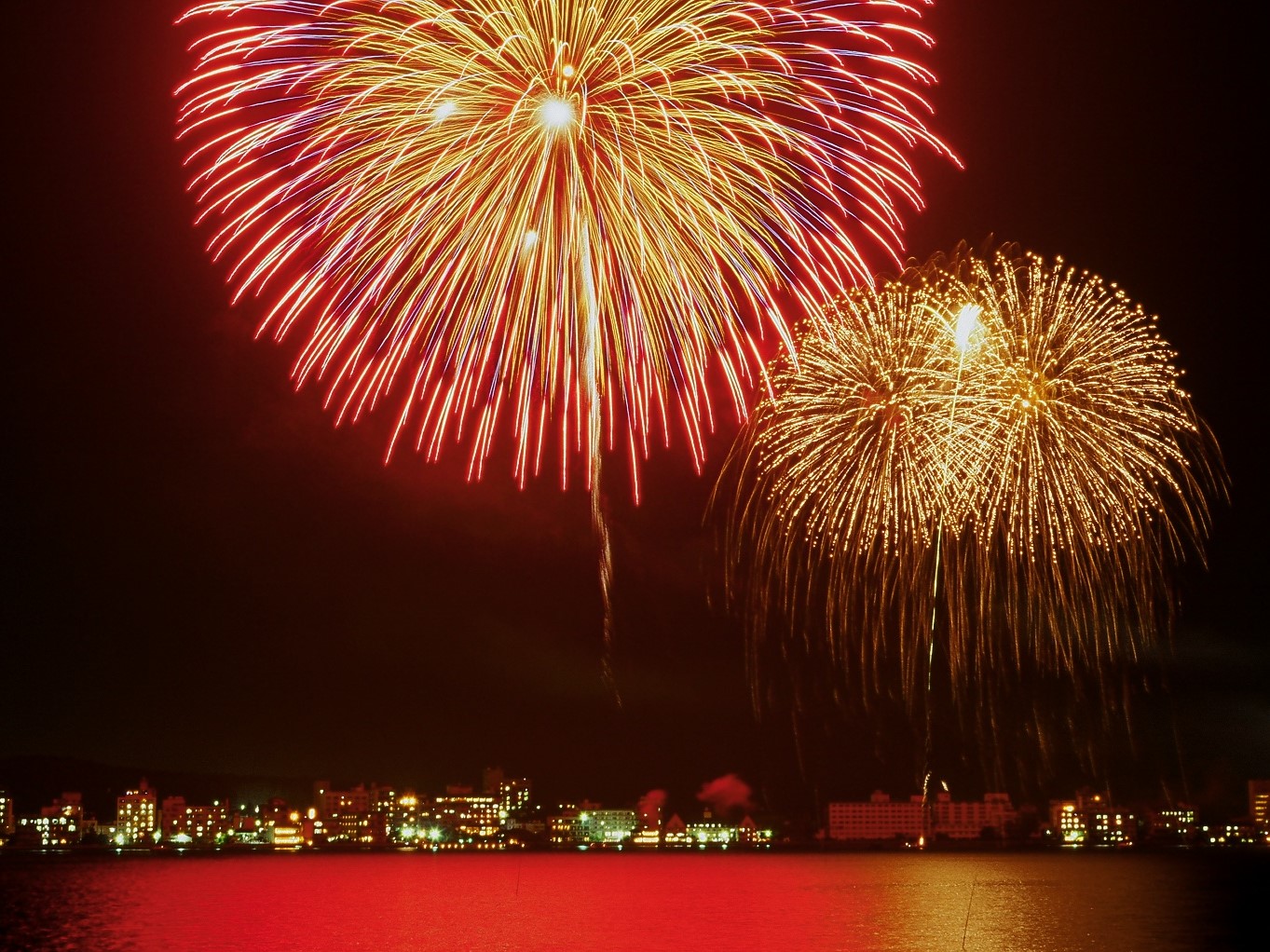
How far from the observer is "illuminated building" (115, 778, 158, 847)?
172500 millimetres

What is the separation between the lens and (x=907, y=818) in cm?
19625

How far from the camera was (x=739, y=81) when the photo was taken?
908 inches

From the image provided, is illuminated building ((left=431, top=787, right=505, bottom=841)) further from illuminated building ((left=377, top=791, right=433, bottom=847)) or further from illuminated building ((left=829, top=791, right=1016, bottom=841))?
illuminated building ((left=829, top=791, right=1016, bottom=841))

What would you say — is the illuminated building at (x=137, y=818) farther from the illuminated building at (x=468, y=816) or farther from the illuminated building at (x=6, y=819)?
the illuminated building at (x=468, y=816)

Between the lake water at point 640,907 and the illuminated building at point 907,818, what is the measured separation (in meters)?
68.7

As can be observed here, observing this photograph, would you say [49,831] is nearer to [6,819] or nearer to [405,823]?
[6,819]

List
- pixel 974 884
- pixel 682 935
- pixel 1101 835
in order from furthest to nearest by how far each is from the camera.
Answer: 1. pixel 1101 835
2. pixel 974 884
3. pixel 682 935

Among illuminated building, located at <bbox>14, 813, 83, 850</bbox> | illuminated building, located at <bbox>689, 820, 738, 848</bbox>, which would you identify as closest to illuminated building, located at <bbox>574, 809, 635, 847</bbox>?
Answer: illuminated building, located at <bbox>689, 820, 738, 848</bbox>

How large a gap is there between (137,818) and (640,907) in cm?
12571

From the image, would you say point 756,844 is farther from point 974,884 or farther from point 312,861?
point 974,884

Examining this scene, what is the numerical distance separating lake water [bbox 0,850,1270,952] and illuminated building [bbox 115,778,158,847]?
49.2 metres

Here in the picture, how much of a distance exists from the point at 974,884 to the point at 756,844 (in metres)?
113

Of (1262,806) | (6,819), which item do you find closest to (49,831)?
(6,819)

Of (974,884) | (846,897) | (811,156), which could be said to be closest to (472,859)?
(974,884)
